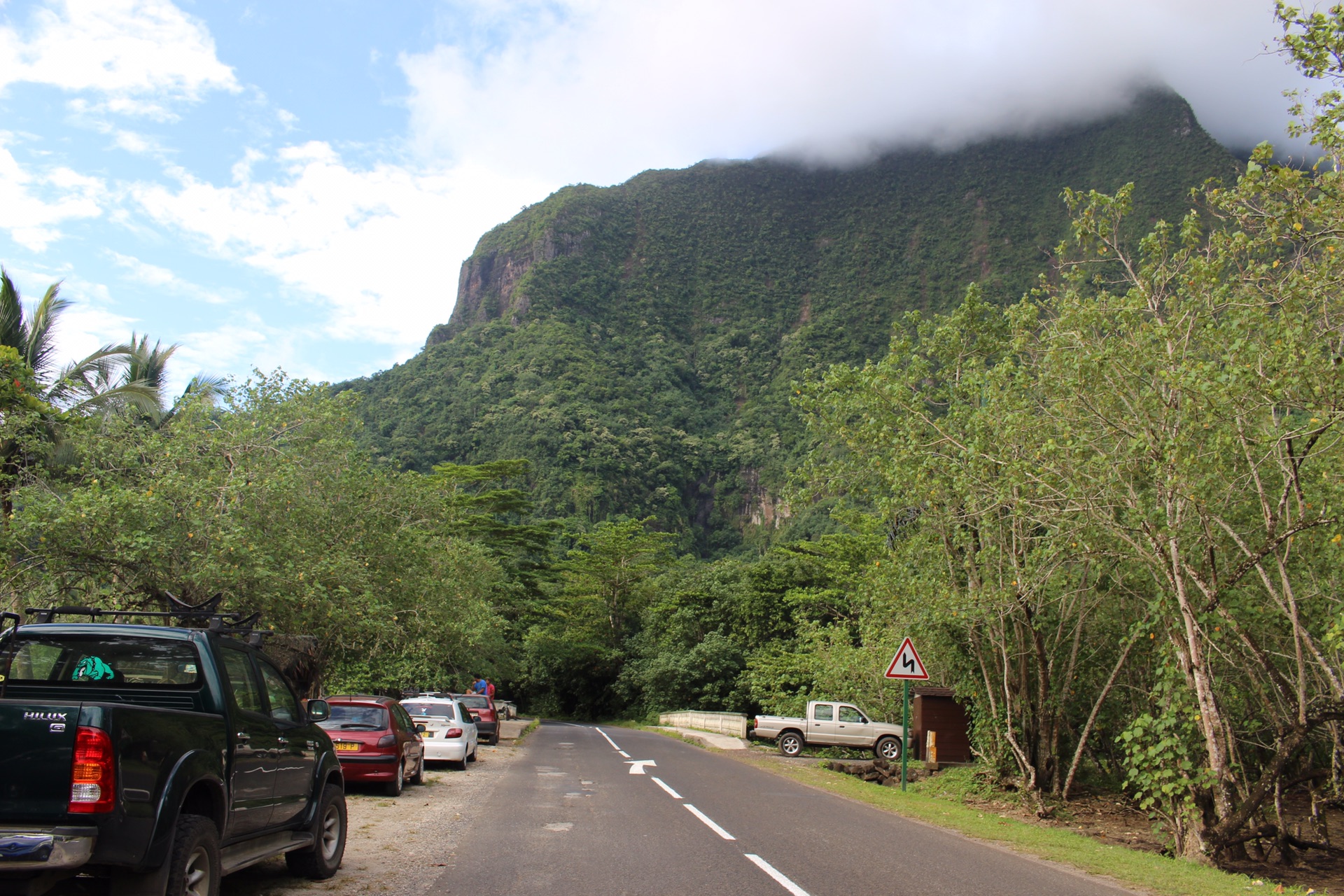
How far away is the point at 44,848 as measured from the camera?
13.9ft

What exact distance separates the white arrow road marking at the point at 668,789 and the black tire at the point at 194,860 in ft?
29.1

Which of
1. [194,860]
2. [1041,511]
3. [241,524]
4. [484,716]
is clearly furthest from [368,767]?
[484,716]

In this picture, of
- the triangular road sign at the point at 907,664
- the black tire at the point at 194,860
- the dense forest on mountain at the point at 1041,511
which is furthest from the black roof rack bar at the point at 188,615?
the triangular road sign at the point at 907,664

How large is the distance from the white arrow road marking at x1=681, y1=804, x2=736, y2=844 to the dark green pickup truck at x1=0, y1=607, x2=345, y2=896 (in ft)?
13.3

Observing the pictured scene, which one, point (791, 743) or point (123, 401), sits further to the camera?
point (791, 743)

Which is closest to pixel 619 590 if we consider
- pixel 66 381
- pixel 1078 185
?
pixel 66 381

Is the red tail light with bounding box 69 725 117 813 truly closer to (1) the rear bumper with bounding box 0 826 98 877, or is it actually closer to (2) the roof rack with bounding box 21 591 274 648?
(1) the rear bumper with bounding box 0 826 98 877

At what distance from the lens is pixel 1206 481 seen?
33.2ft

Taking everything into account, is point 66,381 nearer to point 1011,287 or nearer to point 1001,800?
point 1001,800

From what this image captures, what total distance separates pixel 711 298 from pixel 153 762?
147307mm

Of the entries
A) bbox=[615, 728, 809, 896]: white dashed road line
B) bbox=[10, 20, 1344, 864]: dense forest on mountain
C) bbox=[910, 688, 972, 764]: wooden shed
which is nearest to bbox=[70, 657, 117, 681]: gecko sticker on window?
bbox=[615, 728, 809, 896]: white dashed road line

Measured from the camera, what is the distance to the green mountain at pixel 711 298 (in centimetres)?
9656

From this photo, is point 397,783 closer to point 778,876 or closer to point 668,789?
point 668,789

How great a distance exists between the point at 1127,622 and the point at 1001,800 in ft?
13.6
